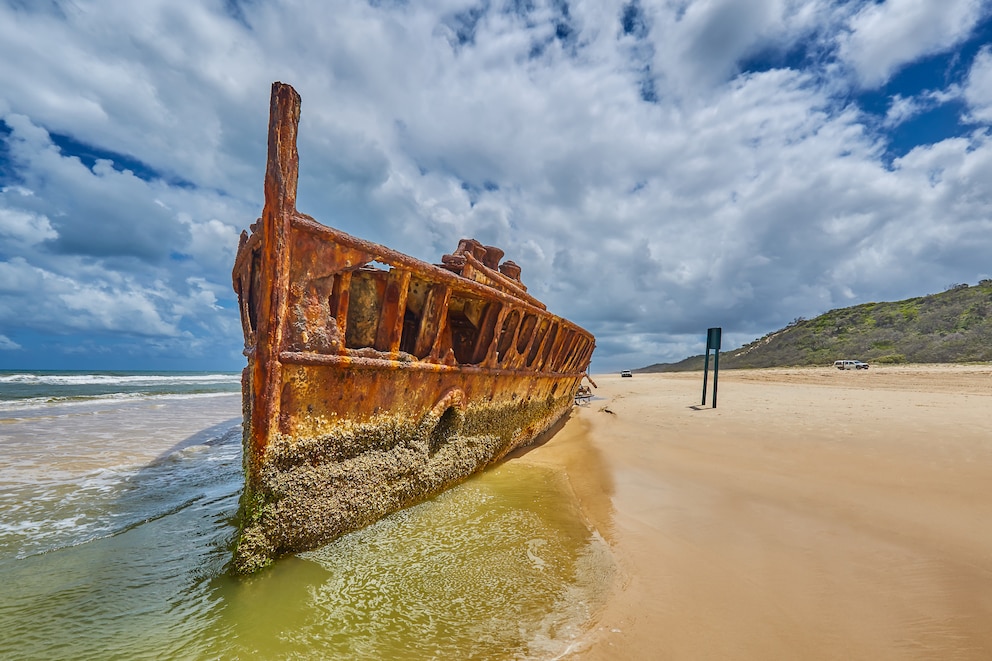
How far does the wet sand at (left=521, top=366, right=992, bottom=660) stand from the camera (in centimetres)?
219

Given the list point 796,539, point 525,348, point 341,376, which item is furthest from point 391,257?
point 796,539

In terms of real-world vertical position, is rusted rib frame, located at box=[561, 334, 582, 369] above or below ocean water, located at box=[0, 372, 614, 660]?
above

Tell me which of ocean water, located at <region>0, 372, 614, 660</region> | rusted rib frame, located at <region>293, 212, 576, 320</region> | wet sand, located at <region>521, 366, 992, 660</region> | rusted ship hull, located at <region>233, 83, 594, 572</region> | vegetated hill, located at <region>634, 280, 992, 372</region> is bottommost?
ocean water, located at <region>0, 372, 614, 660</region>

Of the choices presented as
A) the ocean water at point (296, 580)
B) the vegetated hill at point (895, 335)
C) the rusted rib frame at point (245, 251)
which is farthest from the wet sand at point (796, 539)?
the vegetated hill at point (895, 335)

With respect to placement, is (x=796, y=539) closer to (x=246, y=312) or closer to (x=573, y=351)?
(x=246, y=312)

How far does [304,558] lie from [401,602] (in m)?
0.97

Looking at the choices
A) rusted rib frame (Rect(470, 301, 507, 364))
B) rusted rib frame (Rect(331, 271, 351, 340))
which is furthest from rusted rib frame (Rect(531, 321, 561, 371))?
rusted rib frame (Rect(331, 271, 351, 340))

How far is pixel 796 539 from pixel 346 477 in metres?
3.56

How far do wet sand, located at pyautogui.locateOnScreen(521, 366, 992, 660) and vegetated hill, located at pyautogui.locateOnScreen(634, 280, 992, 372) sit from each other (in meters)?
30.4

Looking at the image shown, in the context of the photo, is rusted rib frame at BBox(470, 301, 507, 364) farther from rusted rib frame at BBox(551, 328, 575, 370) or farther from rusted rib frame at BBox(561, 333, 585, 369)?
rusted rib frame at BBox(561, 333, 585, 369)

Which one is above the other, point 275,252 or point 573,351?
point 275,252

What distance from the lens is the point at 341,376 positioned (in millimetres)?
3465

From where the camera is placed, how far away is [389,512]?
397 cm

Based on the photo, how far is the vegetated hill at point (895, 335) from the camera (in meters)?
29.5
